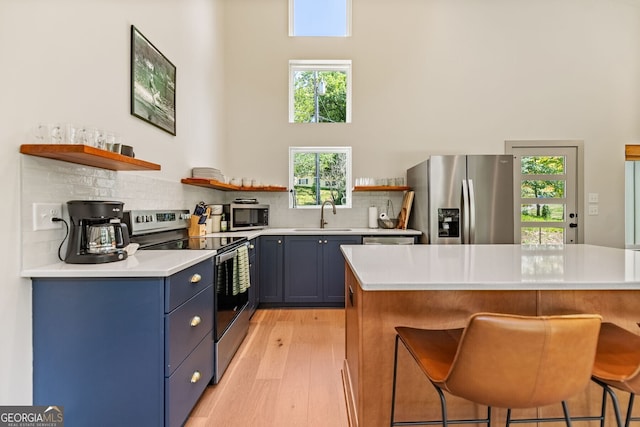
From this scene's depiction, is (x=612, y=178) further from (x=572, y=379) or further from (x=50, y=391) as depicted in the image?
(x=50, y=391)

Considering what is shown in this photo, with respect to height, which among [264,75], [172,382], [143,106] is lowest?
[172,382]

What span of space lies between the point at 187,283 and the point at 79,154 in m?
0.78

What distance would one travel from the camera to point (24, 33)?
1472 millimetres

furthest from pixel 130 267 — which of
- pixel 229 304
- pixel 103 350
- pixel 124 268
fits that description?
pixel 229 304

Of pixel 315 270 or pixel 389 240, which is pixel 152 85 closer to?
pixel 315 270

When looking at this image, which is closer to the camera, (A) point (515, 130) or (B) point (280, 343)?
(B) point (280, 343)

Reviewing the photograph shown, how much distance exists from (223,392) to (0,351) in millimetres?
1166

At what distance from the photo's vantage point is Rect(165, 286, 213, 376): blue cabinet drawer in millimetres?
1493

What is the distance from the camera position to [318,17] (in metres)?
4.45

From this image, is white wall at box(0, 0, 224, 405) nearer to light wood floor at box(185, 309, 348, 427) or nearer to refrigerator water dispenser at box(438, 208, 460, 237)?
light wood floor at box(185, 309, 348, 427)

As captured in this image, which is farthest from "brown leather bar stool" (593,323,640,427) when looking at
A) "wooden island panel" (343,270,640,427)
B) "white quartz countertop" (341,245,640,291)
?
"white quartz countertop" (341,245,640,291)

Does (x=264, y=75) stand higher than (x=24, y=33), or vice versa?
(x=264, y=75)

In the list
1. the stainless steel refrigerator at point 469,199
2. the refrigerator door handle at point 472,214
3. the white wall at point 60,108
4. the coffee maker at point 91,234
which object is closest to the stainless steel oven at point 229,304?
the coffee maker at point 91,234

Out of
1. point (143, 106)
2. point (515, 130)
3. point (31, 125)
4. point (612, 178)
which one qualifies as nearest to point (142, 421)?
point (31, 125)
